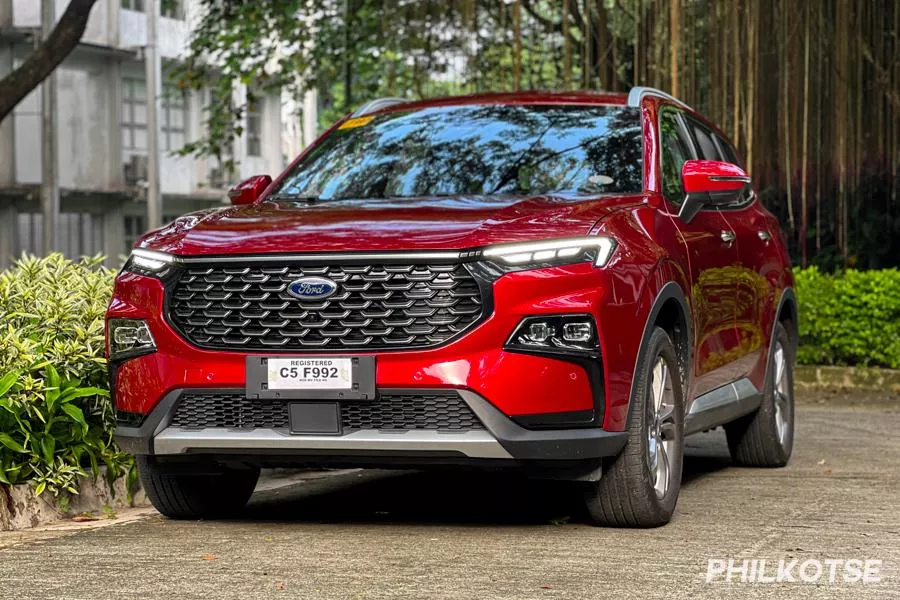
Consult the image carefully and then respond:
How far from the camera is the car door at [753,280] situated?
8.73 meters

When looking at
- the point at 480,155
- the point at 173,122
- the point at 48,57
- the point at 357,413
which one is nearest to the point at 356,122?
the point at 480,155

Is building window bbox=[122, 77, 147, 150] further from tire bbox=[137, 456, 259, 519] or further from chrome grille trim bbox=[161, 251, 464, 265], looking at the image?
chrome grille trim bbox=[161, 251, 464, 265]

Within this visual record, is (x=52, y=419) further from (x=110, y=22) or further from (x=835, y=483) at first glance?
(x=110, y=22)

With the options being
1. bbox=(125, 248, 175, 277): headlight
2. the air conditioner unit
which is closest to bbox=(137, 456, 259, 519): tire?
bbox=(125, 248, 175, 277): headlight

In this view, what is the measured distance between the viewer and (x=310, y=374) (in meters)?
6.51

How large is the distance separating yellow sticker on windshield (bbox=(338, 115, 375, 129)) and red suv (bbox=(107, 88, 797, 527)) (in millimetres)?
966

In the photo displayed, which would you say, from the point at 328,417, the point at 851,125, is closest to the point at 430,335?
the point at 328,417

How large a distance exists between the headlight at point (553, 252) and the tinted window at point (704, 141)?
2.66 meters

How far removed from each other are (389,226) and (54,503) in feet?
6.76

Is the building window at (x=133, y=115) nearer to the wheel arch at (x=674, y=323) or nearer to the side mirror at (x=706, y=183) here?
the side mirror at (x=706, y=183)

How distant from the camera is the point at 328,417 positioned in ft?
21.4

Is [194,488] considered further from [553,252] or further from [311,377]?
[553,252]

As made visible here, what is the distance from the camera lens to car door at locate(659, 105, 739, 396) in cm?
776

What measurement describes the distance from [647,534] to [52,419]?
2.60 metres
